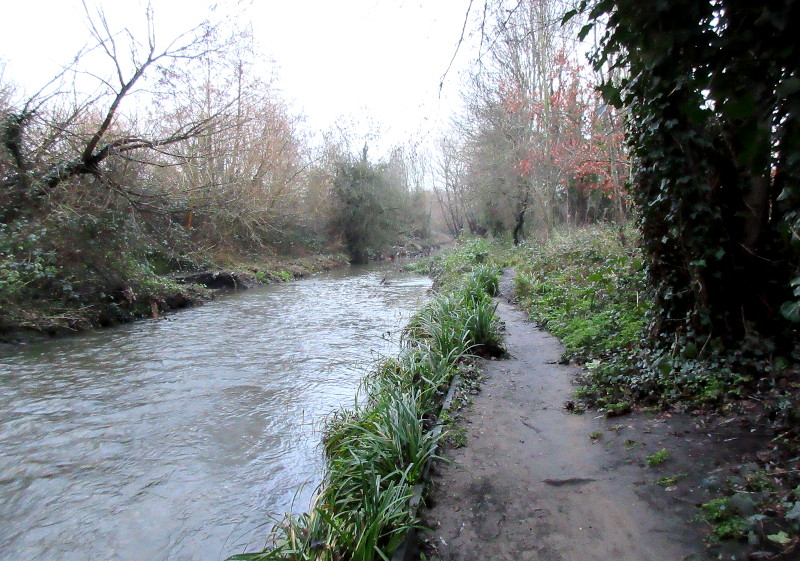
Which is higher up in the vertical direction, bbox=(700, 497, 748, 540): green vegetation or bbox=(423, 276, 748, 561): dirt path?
bbox=(700, 497, 748, 540): green vegetation

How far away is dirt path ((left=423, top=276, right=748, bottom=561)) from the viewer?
2953 millimetres

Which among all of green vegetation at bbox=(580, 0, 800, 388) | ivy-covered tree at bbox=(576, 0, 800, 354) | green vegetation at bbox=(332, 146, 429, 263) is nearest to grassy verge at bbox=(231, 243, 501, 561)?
green vegetation at bbox=(580, 0, 800, 388)

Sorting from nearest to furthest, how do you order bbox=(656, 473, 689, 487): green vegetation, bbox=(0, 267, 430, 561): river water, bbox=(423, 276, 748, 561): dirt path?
bbox=(423, 276, 748, 561): dirt path < bbox=(656, 473, 689, 487): green vegetation < bbox=(0, 267, 430, 561): river water

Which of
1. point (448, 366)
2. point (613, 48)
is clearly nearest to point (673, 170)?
Answer: point (613, 48)

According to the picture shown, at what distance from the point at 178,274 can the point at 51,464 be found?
46.7 feet

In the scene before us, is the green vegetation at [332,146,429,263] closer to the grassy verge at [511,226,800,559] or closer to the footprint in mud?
the grassy verge at [511,226,800,559]

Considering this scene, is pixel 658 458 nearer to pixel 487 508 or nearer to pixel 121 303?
pixel 487 508

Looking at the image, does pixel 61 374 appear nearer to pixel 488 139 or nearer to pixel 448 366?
pixel 448 366

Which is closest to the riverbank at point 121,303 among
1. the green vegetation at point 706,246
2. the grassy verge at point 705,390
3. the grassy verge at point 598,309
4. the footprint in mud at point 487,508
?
the grassy verge at point 598,309

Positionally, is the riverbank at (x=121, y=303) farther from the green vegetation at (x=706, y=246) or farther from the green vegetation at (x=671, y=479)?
the green vegetation at (x=671, y=479)

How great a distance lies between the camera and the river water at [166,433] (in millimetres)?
4188

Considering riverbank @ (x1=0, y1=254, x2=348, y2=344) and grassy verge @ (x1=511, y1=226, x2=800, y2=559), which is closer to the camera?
grassy verge @ (x1=511, y1=226, x2=800, y2=559)

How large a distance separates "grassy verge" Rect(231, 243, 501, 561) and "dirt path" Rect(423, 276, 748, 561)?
29 cm

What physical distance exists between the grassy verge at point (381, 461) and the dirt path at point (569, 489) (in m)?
0.29
